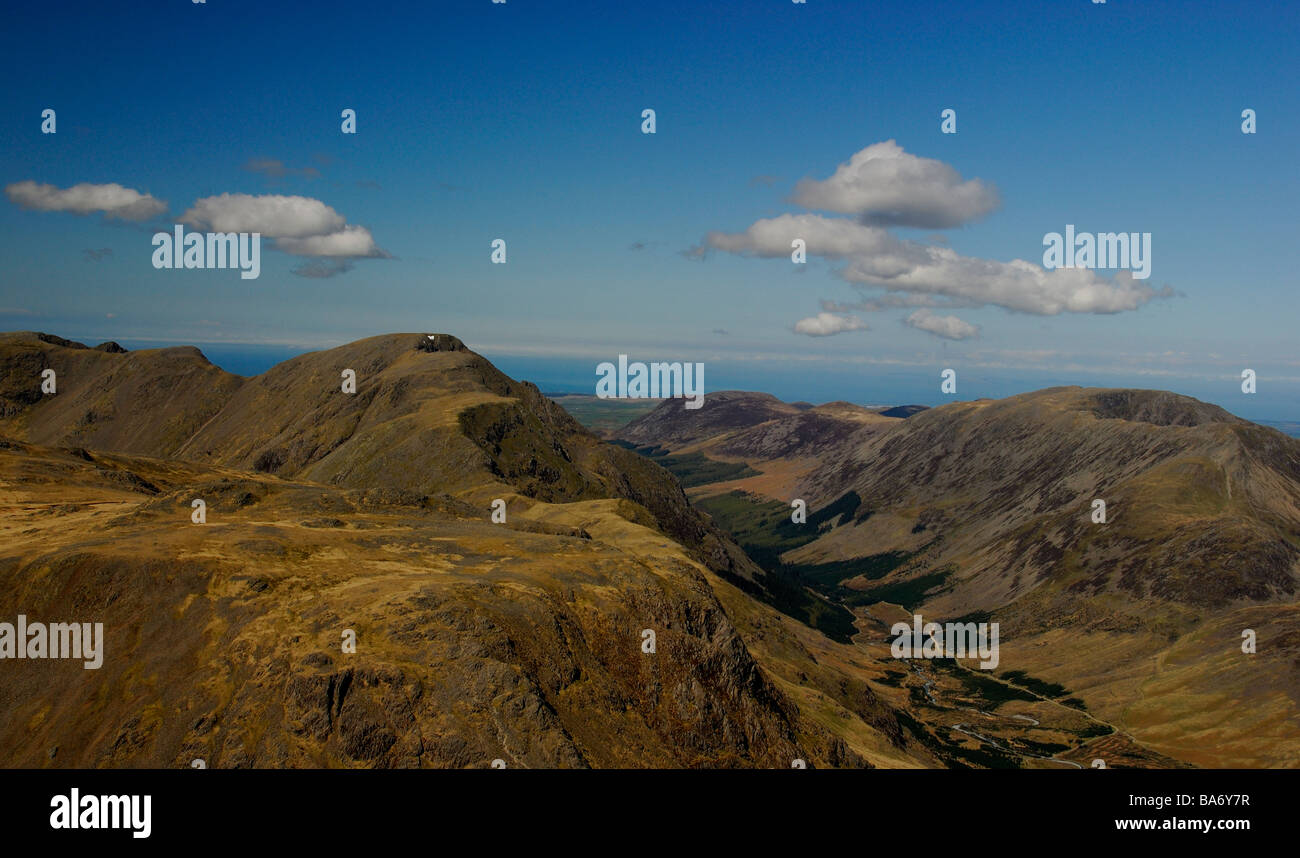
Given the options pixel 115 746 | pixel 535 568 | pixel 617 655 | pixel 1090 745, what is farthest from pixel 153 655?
pixel 1090 745

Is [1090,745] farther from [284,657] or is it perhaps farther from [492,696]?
[284,657]

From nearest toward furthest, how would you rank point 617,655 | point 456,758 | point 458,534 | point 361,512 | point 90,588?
point 456,758, point 90,588, point 617,655, point 458,534, point 361,512

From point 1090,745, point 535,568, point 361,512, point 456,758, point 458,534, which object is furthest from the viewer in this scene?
point 1090,745

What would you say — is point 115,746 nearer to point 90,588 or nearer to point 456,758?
point 90,588

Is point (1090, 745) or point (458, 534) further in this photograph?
point (1090, 745)

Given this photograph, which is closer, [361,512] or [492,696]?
[492,696]

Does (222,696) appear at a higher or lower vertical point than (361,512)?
lower

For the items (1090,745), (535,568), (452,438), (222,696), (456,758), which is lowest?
(1090,745)
